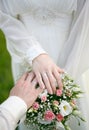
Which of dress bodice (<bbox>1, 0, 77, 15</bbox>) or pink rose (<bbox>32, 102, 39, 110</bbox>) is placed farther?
dress bodice (<bbox>1, 0, 77, 15</bbox>)

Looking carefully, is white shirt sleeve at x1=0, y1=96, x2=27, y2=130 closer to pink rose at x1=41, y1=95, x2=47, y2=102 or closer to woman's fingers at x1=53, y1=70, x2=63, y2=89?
pink rose at x1=41, y1=95, x2=47, y2=102

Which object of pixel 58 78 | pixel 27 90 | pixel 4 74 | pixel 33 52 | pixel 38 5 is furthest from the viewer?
pixel 4 74

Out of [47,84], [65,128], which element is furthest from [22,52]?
[65,128]

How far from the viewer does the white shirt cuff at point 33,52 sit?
2.75 m

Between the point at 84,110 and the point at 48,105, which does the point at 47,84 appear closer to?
the point at 48,105

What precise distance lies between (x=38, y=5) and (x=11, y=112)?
770mm

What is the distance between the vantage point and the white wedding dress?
9.34 feet

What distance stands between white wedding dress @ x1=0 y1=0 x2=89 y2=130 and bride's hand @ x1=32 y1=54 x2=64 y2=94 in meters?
0.06

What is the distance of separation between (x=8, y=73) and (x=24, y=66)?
9.77 feet

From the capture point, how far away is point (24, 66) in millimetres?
2932

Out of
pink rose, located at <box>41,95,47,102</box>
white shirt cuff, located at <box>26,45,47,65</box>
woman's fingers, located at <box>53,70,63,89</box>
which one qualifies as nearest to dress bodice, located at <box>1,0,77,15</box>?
white shirt cuff, located at <box>26,45,47,65</box>

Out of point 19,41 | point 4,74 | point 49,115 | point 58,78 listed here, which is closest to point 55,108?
point 49,115

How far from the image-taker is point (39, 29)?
2996mm

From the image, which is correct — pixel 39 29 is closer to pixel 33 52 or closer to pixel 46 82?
pixel 33 52
